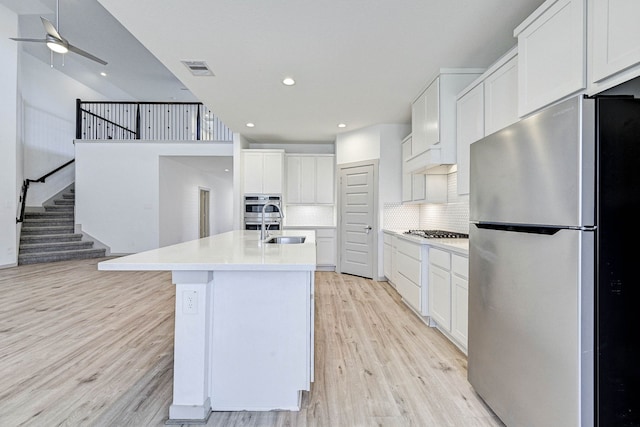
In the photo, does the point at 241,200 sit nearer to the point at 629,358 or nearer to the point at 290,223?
the point at 290,223

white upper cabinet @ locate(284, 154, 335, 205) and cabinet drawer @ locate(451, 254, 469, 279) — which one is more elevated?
white upper cabinet @ locate(284, 154, 335, 205)

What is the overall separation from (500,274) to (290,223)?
17.3 feet

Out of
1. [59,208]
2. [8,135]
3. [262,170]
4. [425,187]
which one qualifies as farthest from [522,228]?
[59,208]

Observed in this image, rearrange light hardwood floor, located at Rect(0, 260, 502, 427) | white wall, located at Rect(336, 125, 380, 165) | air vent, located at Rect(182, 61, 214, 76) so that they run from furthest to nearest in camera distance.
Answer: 1. white wall, located at Rect(336, 125, 380, 165)
2. air vent, located at Rect(182, 61, 214, 76)
3. light hardwood floor, located at Rect(0, 260, 502, 427)

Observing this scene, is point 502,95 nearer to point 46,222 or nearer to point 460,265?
point 460,265

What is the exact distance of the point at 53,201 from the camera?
7980 mm

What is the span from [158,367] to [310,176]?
4.67m

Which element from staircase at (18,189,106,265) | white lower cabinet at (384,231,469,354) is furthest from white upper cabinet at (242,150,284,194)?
staircase at (18,189,106,265)

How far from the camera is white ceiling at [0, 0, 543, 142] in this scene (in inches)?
90.0

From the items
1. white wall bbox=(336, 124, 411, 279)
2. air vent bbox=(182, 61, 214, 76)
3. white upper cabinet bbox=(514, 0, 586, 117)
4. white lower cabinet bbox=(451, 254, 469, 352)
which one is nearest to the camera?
white upper cabinet bbox=(514, 0, 586, 117)

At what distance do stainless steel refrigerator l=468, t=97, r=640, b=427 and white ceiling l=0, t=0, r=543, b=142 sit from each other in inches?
60.2

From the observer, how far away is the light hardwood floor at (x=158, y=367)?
69.1 inches

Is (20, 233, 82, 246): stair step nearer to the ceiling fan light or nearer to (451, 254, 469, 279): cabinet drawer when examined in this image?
the ceiling fan light

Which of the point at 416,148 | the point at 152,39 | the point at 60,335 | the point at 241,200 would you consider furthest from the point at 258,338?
the point at 241,200
